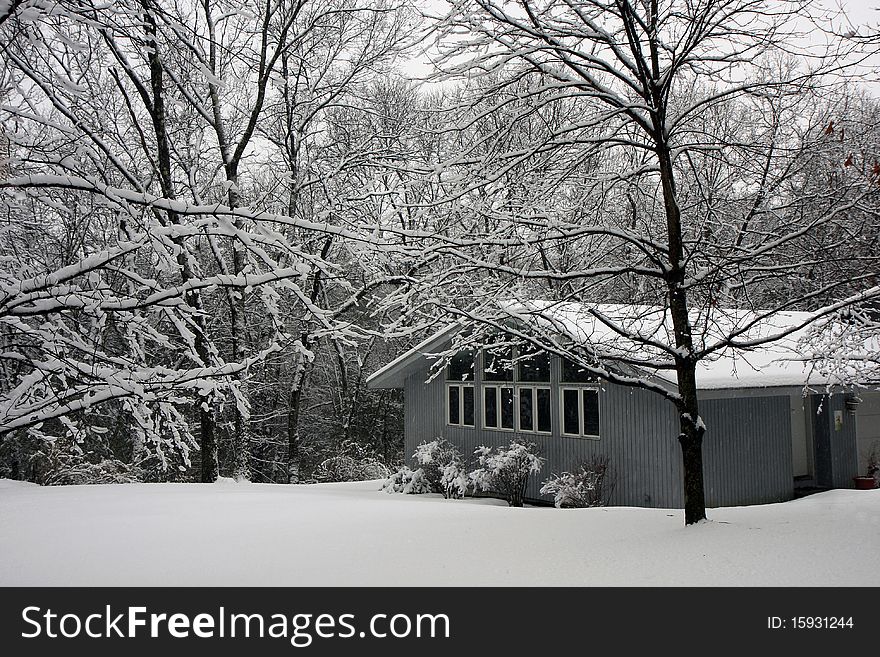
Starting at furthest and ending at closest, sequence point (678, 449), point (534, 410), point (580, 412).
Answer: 1. point (534, 410)
2. point (580, 412)
3. point (678, 449)

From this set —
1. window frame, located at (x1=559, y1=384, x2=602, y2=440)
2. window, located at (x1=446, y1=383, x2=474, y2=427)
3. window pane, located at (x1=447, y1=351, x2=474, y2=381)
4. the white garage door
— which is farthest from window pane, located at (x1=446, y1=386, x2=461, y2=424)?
the white garage door

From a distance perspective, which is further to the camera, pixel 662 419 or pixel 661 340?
pixel 662 419

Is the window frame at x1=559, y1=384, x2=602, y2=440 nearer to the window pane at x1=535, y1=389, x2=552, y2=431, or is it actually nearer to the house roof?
the window pane at x1=535, y1=389, x2=552, y2=431

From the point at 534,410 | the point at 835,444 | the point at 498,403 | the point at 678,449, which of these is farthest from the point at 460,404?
the point at 835,444

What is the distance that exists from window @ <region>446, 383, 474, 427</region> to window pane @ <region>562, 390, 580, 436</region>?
2961 mm

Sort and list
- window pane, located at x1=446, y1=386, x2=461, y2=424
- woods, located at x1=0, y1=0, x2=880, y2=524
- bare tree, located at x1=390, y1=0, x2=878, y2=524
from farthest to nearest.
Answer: window pane, located at x1=446, y1=386, x2=461, y2=424
bare tree, located at x1=390, y1=0, x2=878, y2=524
woods, located at x1=0, y1=0, x2=880, y2=524

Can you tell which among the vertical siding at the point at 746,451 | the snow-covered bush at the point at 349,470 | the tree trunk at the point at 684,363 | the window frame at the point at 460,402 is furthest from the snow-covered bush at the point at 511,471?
the snow-covered bush at the point at 349,470

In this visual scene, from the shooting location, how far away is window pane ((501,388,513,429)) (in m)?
15.9

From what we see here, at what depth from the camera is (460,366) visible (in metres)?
17.3

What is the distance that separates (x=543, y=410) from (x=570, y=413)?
29.4 inches

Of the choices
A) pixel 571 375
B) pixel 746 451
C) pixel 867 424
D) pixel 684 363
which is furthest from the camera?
pixel 867 424

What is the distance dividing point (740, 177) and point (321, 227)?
5569 mm

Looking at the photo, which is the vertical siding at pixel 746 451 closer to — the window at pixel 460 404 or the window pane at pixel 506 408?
the window pane at pixel 506 408

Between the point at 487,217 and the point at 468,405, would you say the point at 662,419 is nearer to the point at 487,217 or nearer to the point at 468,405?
the point at 468,405
